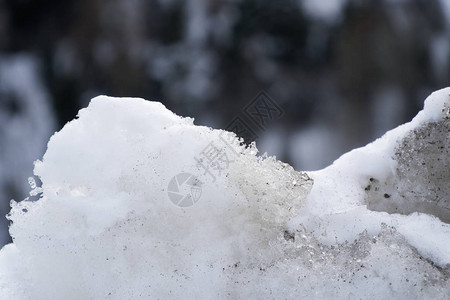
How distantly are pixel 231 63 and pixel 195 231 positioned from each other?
3.80 m

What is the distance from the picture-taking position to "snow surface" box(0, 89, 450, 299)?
71 cm

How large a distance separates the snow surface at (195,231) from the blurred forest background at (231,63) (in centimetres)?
299

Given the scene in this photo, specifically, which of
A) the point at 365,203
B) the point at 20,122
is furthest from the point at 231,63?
the point at 365,203

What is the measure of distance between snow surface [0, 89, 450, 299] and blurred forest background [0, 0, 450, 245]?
9.81 ft

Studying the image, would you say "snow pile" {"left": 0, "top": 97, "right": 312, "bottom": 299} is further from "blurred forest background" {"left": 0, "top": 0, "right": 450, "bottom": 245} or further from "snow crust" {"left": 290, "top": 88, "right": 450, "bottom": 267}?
"blurred forest background" {"left": 0, "top": 0, "right": 450, "bottom": 245}

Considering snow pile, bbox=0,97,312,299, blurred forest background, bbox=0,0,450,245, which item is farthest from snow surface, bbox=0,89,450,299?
blurred forest background, bbox=0,0,450,245

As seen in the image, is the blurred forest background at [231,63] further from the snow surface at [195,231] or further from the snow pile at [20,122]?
the snow surface at [195,231]

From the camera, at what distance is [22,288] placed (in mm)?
775

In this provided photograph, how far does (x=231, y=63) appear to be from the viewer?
4.46 metres

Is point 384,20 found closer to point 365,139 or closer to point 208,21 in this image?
point 365,139

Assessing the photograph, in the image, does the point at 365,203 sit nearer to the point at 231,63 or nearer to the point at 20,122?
the point at 20,122

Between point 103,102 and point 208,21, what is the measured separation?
12.4 ft

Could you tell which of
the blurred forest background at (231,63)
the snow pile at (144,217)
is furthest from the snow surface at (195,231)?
the blurred forest background at (231,63)

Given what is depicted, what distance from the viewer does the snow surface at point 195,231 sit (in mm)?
710
